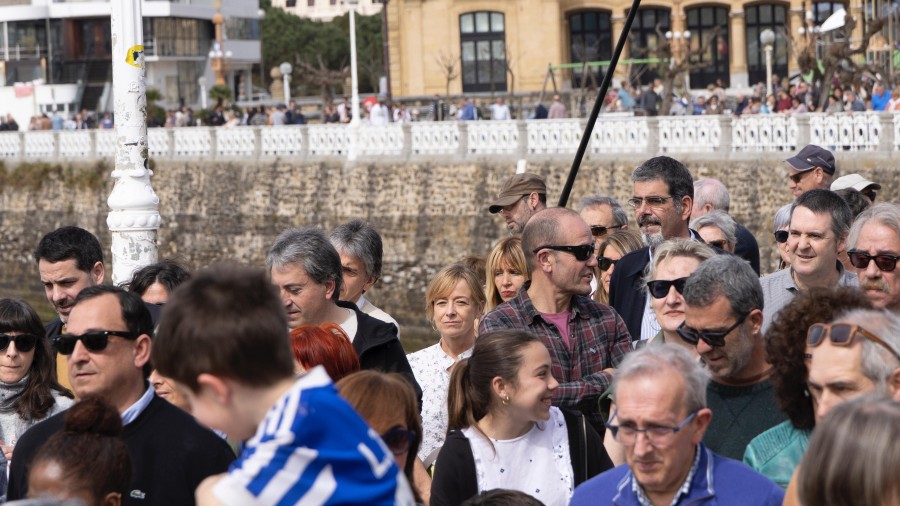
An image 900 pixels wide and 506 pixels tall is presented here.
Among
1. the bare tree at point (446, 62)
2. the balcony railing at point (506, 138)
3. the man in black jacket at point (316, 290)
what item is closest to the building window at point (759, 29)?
the bare tree at point (446, 62)

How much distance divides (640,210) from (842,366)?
11.8 feet

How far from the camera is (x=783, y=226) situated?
25.4 ft

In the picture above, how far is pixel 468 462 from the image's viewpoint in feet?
16.4

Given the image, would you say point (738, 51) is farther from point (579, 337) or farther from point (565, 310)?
point (579, 337)

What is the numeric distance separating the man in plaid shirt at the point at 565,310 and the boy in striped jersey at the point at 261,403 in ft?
9.17

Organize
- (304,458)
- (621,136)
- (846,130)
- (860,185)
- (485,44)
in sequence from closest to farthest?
(304,458) < (860,185) < (846,130) < (621,136) < (485,44)

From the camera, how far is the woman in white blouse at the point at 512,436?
5000 mm

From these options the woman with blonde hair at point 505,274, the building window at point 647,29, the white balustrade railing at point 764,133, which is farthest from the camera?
the building window at point 647,29

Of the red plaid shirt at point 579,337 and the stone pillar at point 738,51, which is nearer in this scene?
the red plaid shirt at point 579,337

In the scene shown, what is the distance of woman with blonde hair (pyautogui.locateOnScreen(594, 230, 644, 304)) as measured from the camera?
7945mm

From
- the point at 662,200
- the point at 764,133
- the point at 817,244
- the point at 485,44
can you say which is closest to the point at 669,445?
the point at 817,244

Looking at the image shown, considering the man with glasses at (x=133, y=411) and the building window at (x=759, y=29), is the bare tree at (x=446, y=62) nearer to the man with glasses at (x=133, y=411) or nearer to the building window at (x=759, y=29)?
the building window at (x=759, y=29)

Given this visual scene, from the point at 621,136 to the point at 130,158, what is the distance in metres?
18.1

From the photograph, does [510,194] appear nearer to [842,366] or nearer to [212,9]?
[842,366]
